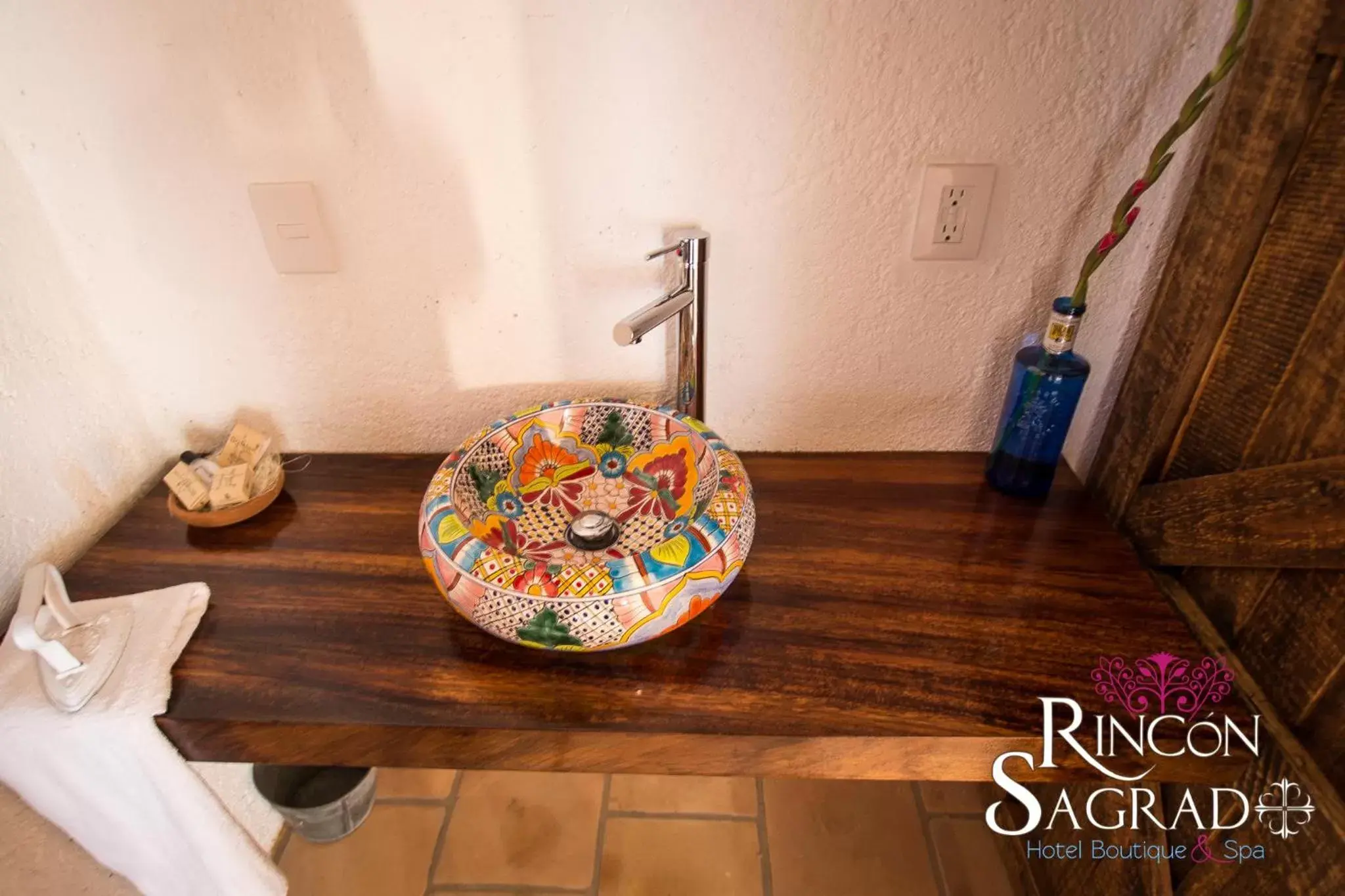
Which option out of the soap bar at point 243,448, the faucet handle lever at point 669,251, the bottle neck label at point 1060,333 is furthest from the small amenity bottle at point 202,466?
the bottle neck label at point 1060,333

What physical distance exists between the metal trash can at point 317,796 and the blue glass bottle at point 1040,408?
1.22 meters

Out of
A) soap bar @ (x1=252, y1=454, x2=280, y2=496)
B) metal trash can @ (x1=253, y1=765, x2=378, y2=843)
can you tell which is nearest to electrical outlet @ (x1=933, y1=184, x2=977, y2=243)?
soap bar @ (x1=252, y1=454, x2=280, y2=496)

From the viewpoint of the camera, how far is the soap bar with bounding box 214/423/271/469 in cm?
99

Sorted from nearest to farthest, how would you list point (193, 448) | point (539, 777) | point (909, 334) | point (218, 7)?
point (218, 7) < point (909, 334) < point (193, 448) < point (539, 777)

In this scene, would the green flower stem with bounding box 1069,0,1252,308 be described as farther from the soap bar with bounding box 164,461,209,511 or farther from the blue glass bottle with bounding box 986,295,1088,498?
the soap bar with bounding box 164,461,209,511

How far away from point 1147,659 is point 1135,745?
10cm

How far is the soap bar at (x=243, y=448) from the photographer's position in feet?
3.24

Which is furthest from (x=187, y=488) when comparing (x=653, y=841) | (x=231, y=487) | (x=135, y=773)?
(x=653, y=841)

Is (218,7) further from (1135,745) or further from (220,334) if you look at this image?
(1135,745)

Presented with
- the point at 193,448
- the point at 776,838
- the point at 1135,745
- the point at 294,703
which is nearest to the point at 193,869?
the point at 294,703

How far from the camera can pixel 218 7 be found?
0.78 meters

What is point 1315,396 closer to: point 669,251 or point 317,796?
point 669,251

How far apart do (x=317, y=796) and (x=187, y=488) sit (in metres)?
0.65

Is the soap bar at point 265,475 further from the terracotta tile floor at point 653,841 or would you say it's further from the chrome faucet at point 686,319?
the terracotta tile floor at point 653,841
